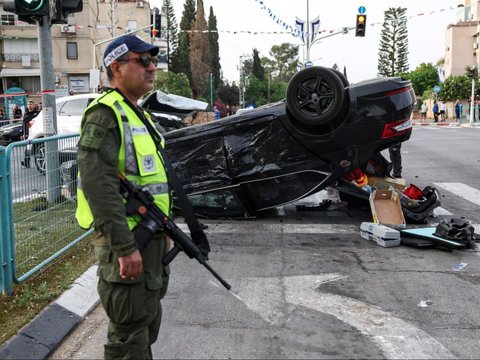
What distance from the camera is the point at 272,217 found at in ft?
25.9

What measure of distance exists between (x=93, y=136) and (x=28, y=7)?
5176 mm

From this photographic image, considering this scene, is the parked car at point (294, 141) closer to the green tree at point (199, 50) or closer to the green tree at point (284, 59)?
the green tree at point (199, 50)

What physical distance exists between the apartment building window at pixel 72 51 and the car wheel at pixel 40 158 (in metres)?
51.0

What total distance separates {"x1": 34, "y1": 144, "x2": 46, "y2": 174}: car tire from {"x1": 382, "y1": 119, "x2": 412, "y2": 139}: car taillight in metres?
4.14

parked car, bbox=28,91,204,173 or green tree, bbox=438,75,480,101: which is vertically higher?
green tree, bbox=438,75,480,101

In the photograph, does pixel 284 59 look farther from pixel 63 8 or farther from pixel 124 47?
pixel 124 47

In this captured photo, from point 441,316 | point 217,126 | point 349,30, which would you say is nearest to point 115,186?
point 441,316

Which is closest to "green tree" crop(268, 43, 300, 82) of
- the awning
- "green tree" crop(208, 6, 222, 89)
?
"green tree" crop(208, 6, 222, 89)

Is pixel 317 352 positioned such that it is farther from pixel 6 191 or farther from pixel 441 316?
pixel 6 191

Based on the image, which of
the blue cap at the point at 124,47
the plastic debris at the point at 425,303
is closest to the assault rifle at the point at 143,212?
the blue cap at the point at 124,47

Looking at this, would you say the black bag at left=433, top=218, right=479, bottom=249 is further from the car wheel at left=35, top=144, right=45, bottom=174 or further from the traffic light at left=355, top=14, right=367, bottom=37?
the traffic light at left=355, top=14, right=367, bottom=37

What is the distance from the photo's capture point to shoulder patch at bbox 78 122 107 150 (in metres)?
2.53

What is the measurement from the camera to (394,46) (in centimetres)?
7912

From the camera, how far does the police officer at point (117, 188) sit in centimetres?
253
